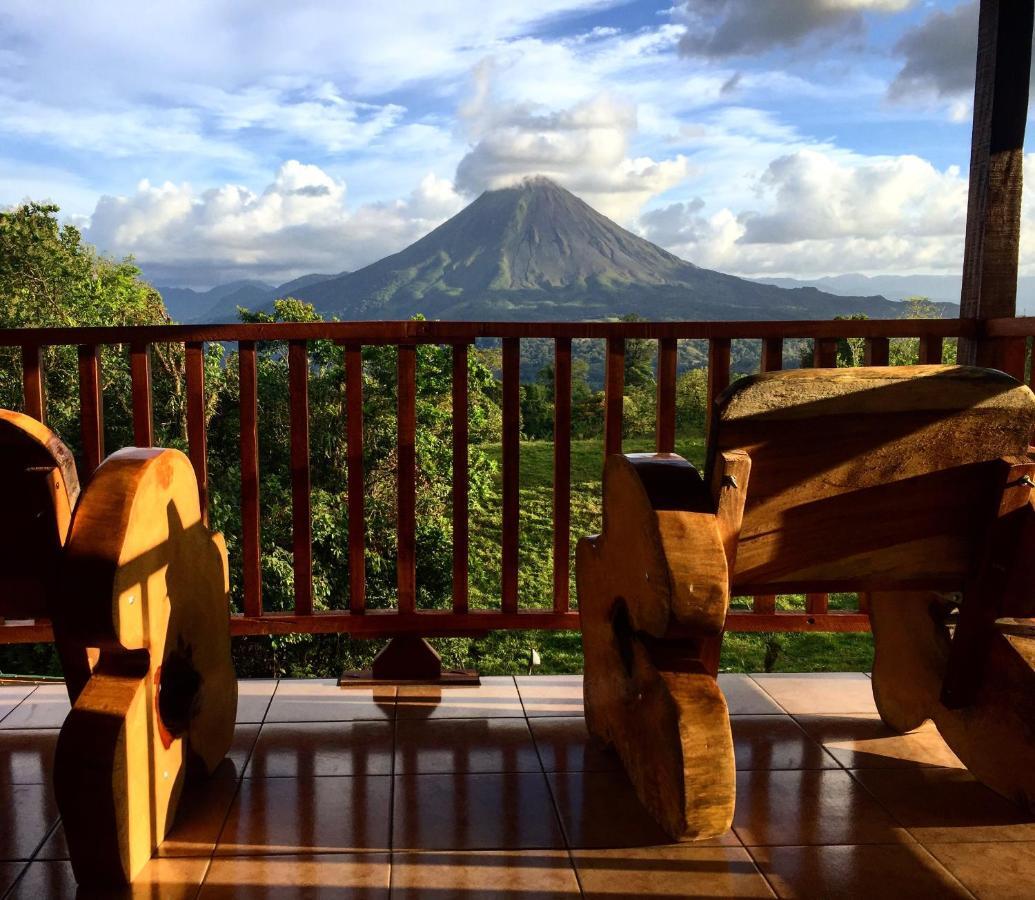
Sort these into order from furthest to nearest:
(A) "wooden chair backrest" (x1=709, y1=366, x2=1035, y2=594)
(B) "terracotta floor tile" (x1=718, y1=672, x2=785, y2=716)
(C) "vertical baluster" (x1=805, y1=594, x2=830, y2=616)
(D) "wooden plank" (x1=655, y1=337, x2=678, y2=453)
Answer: (C) "vertical baluster" (x1=805, y1=594, x2=830, y2=616) → (D) "wooden plank" (x1=655, y1=337, x2=678, y2=453) → (B) "terracotta floor tile" (x1=718, y1=672, x2=785, y2=716) → (A) "wooden chair backrest" (x1=709, y1=366, x2=1035, y2=594)

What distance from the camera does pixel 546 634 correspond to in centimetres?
2231

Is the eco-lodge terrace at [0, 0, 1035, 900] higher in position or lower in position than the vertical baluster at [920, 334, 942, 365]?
lower

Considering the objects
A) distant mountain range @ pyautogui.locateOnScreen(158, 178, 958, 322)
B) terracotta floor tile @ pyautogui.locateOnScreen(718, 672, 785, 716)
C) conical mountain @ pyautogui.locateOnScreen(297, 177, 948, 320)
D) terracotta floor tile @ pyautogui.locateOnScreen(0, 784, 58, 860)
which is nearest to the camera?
terracotta floor tile @ pyautogui.locateOnScreen(0, 784, 58, 860)

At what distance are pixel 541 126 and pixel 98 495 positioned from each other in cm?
15786

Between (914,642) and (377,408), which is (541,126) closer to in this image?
(377,408)

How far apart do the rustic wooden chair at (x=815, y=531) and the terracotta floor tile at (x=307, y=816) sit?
1.78 feet

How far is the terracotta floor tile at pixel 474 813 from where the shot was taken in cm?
178

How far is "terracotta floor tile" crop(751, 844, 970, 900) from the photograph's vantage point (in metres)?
1.60

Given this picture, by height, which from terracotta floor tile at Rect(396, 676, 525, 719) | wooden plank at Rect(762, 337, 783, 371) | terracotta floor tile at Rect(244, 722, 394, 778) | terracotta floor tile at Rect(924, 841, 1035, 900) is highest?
wooden plank at Rect(762, 337, 783, 371)

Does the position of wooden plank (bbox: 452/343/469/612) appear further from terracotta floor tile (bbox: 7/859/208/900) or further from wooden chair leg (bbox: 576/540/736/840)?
terracotta floor tile (bbox: 7/859/208/900)

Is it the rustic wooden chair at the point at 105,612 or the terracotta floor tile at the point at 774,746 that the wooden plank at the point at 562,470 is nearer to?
the terracotta floor tile at the point at 774,746

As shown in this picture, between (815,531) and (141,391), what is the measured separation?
71.2 inches

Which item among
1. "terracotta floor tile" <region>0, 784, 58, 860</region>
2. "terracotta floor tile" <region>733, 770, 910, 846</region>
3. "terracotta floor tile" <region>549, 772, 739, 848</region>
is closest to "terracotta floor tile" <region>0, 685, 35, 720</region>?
"terracotta floor tile" <region>0, 784, 58, 860</region>

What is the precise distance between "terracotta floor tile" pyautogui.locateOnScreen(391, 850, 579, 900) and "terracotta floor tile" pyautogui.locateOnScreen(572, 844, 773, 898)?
5cm
